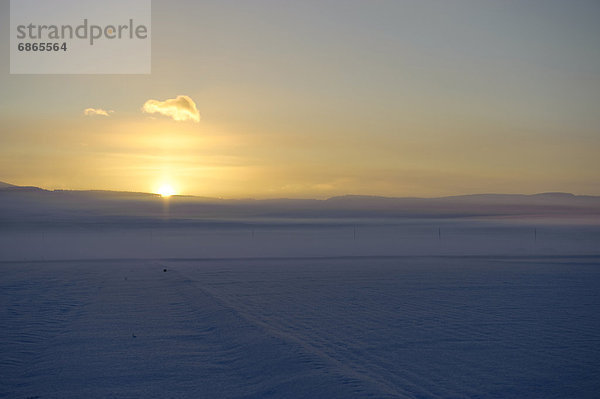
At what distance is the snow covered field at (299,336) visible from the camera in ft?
21.3

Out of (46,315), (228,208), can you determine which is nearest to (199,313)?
(46,315)

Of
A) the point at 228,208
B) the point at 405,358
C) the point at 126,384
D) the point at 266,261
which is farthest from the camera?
the point at 228,208

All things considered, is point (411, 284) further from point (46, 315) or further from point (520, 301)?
point (46, 315)

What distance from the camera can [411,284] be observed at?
14484 mm

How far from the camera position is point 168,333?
356 inches

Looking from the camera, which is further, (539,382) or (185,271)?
(185,271)

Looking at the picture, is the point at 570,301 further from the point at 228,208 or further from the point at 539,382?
the point at 228,208

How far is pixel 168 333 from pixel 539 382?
5863 millimetres

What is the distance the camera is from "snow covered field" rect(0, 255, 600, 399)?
6.50 meters

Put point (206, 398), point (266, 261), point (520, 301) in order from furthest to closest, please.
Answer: point (266, 261)
point (520, 301)
point (206, 398)

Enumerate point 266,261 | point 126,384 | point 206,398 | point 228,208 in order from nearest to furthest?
point 206,398 < point 126,384 < point 266,261 < point 228,208

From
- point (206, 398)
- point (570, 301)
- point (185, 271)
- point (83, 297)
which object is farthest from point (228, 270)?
point (206, 398)

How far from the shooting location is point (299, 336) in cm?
864

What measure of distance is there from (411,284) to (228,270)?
6.49m
